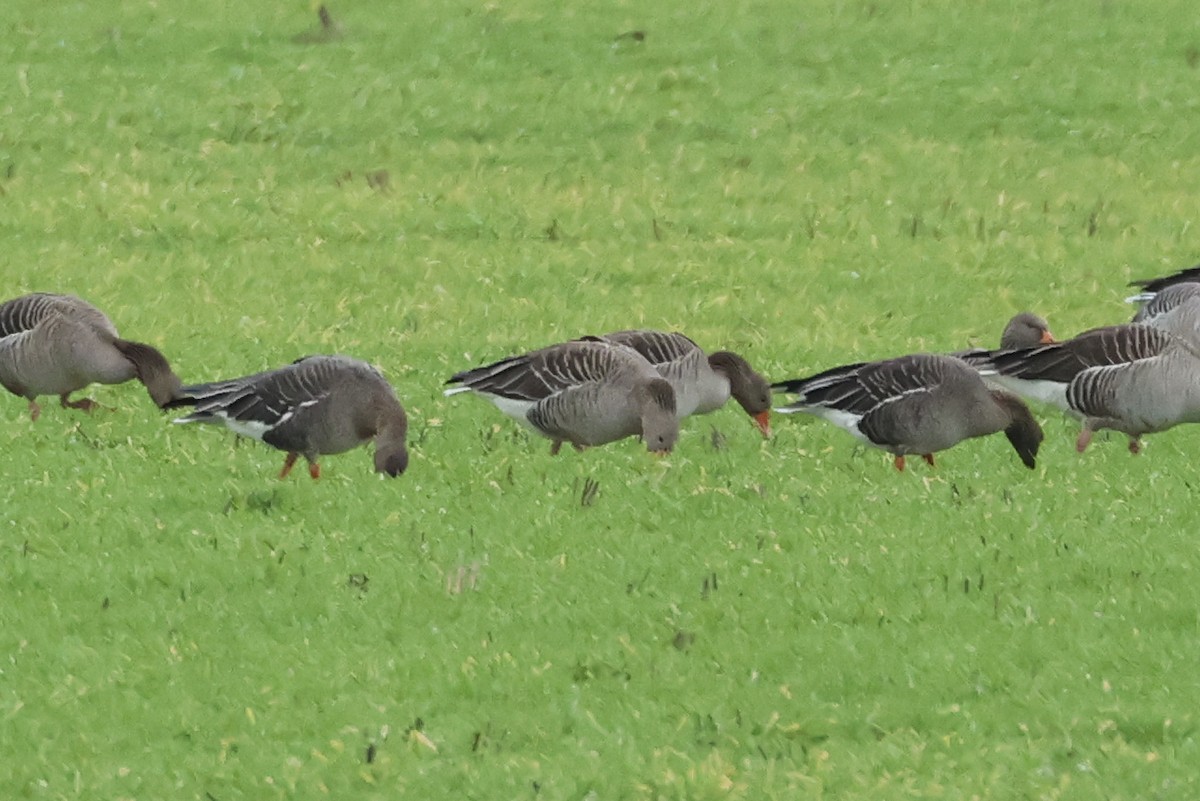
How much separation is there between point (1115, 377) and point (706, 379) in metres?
3.41

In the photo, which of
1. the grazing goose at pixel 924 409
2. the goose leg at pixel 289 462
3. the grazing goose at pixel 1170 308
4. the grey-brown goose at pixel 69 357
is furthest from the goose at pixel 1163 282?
the grey-brown goose at pixel 69 357

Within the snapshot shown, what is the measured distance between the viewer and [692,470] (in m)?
15.7

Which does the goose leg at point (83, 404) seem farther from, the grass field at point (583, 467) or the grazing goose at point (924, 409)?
the grazing goose at point (924, 409)

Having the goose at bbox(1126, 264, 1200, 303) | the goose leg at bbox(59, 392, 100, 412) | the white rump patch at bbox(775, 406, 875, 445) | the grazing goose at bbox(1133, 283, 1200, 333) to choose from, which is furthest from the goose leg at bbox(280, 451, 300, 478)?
the goose at bbox(1126, 264, 1200, 303)

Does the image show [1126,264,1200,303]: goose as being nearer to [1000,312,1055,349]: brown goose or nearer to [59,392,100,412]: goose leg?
[1000,312,1055,349]: brown goose

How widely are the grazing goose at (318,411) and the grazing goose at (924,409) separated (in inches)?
146

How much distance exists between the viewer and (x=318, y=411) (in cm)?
1515

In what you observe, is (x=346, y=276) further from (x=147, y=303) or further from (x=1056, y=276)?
(x=1056, y=276)

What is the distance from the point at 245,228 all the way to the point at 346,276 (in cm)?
304

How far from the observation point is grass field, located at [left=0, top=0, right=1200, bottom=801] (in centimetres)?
1051

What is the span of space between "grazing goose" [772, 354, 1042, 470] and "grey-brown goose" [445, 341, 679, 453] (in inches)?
62.3

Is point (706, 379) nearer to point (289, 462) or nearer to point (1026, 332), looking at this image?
point (289, 462)

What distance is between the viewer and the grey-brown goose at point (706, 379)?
16969mm

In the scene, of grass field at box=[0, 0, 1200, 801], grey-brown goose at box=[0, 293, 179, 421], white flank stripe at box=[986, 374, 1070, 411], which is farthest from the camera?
white flank stripe at box=[986, 374, 1070, 411]
